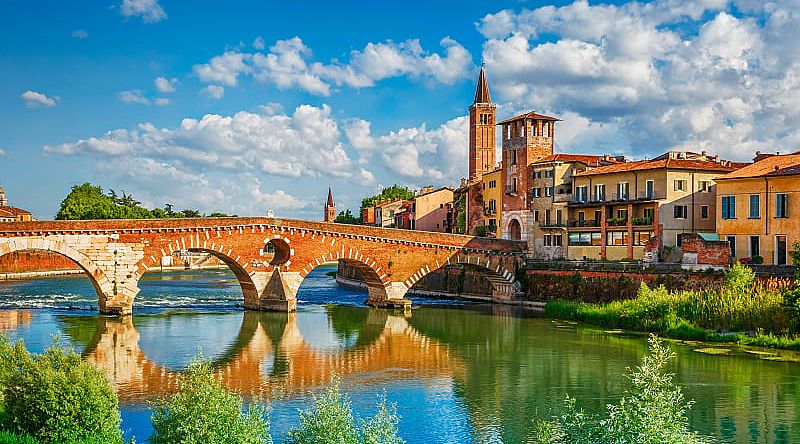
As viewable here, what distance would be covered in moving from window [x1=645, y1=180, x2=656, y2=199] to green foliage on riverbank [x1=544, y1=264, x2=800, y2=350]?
9885 mm

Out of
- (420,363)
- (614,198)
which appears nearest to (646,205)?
(614,198)

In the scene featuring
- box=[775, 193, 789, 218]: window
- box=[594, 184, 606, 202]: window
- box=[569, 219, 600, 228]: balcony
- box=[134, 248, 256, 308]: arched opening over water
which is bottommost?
box=[134, 248, 256, 308]: arched opening over water

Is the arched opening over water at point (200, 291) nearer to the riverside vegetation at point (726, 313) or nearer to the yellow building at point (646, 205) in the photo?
the riverside vegetation at point (726, 313)

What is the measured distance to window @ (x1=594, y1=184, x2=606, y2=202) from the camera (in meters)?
49.0

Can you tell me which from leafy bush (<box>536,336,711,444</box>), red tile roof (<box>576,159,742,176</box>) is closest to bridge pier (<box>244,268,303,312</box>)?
red tile roof (<box>576,159,742,176</box>)

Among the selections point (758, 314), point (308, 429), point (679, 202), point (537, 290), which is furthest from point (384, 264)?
point (308, 429)

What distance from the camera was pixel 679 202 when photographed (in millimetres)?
45281

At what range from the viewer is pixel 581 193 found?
50.7 metres

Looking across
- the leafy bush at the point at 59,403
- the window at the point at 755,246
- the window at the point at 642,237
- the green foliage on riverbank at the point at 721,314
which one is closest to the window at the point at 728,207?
the window at the point at 755,246

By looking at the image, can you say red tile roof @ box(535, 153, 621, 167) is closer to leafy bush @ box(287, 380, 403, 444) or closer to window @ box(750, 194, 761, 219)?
window @ box(750, 194, 761, 219)

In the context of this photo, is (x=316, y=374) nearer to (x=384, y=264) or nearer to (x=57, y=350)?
(x=57, y=350)

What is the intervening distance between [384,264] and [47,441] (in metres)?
31.5

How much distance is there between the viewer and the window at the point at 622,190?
47281 mm

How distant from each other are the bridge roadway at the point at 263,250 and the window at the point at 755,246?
13.4m
